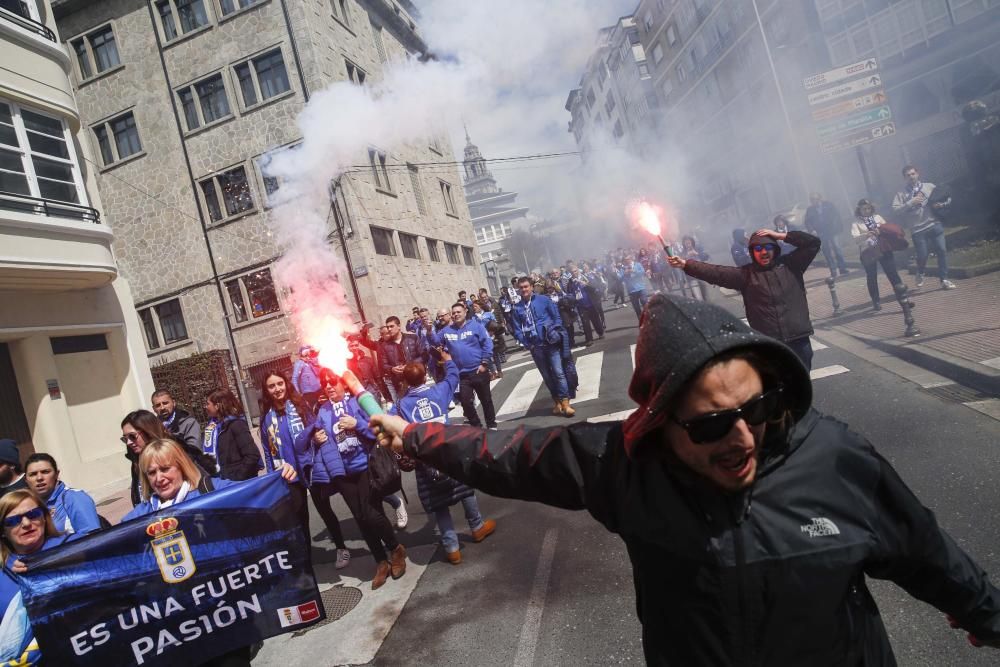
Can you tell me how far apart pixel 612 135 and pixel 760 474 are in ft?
212

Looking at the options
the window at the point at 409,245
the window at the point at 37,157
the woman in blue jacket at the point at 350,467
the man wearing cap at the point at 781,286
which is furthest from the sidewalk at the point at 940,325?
the window at the point at 409,245

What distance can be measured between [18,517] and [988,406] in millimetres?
7051

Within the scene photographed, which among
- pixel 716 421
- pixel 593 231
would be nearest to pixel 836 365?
pixel 716 421

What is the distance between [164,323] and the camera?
22.3 m

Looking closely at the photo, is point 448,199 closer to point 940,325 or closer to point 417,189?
point 417,189

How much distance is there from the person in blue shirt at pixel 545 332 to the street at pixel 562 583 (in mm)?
2606

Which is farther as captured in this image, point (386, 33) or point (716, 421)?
point (386, 33)

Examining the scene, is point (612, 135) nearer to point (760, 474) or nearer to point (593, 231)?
point (593, 231)

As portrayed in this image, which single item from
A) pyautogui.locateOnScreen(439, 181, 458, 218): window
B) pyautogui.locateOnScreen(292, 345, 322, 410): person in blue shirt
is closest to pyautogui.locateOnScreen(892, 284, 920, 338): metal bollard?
pyautogui.locateOnScreen(292, 345, 322, 410): person in blue shirt

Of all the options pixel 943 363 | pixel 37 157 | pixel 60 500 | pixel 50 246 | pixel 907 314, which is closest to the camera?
pixel 60 500

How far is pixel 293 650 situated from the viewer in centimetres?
408

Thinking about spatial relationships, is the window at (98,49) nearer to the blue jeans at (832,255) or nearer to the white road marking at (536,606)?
the blue jeans at (832,255)

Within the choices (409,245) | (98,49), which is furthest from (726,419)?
(98,49)

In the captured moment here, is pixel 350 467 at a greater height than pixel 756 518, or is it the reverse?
pixel 756 518
